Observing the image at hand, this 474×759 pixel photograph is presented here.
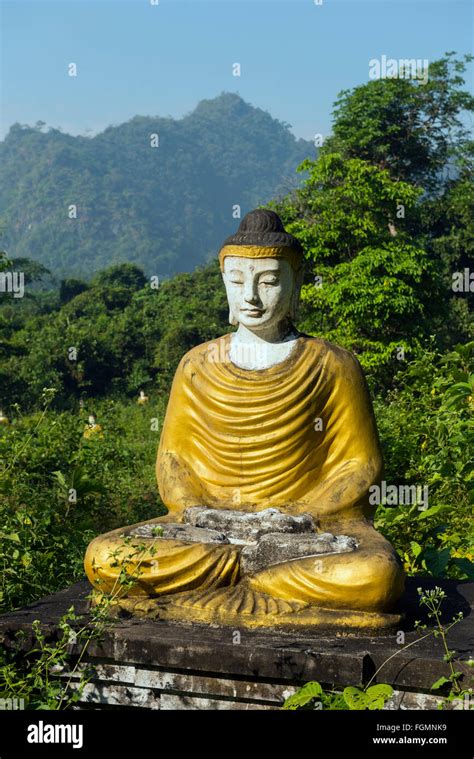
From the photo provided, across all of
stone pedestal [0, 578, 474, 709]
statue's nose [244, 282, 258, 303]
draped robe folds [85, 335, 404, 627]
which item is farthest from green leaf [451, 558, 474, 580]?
statue's nose [244, 282, 258, 303]

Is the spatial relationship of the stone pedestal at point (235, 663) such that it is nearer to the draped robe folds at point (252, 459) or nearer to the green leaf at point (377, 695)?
the green leaf at point (377, 695)

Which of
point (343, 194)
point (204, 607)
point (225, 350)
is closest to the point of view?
point (204, 607)

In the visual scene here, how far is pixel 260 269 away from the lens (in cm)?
498

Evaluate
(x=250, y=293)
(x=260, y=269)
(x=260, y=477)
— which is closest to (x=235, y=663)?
(x=260, y=477)

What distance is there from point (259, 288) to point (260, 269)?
0.33 feet

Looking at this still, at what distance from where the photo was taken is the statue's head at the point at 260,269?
4.96 m

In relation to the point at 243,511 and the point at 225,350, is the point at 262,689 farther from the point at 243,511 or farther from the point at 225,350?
the point at 225,350

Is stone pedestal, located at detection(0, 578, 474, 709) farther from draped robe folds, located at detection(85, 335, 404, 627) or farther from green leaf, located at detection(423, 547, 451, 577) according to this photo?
green leaf, located at detection(423, 547, 451, 577)

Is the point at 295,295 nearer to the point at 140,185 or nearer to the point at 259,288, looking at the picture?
the point at 259,288

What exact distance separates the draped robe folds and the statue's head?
257mm

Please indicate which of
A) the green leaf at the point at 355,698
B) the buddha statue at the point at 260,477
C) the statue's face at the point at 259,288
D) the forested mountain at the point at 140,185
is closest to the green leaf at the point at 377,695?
the green leaf at the point at 355,698

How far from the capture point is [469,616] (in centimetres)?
461

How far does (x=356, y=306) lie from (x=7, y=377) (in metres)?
8.21

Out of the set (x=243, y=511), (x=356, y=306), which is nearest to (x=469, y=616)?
(x=243, y=511)
